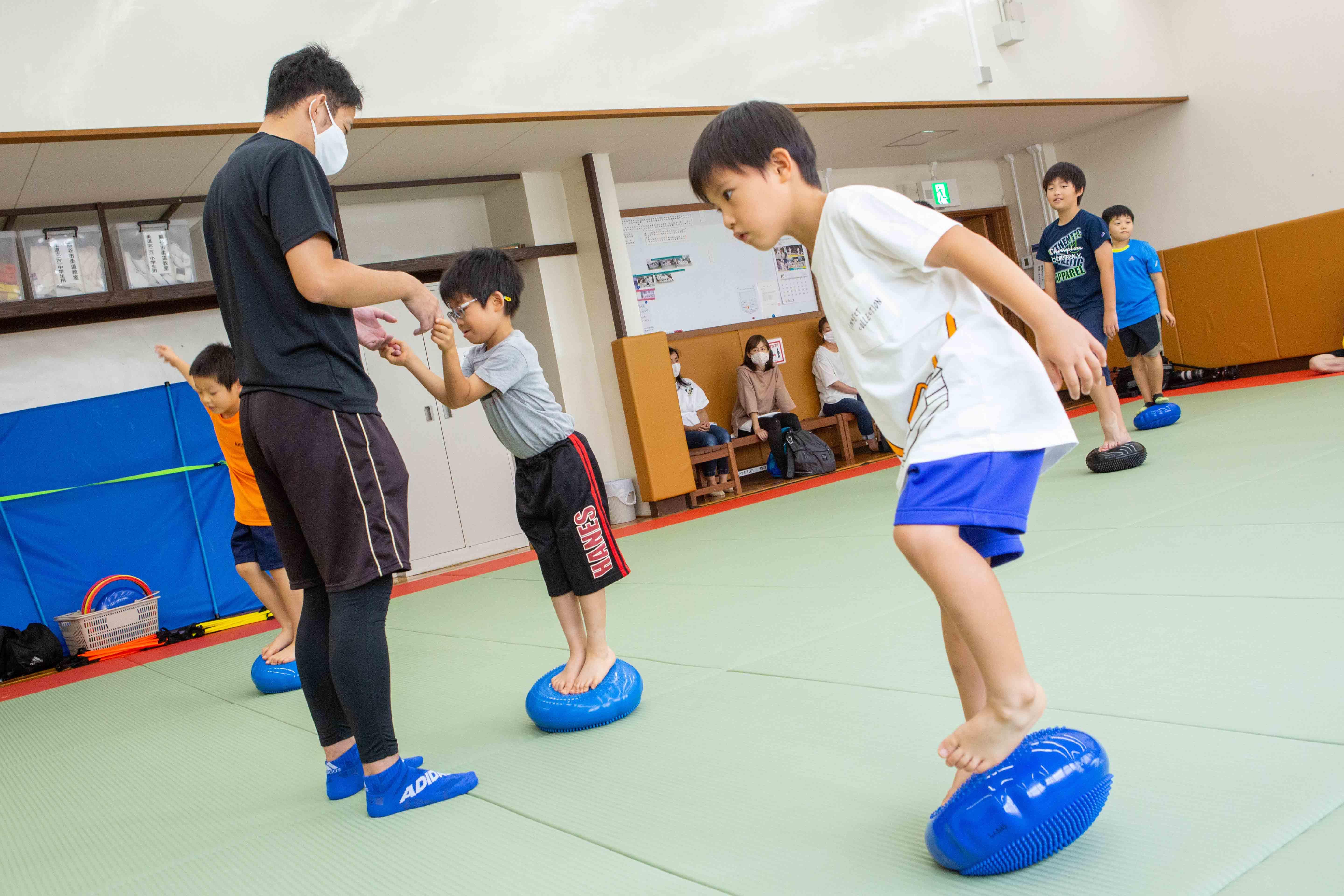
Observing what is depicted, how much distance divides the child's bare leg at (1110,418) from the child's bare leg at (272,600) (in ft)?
12.0

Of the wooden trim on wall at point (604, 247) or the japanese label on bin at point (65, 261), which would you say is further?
the wooden trim on wall at point (604, 247)

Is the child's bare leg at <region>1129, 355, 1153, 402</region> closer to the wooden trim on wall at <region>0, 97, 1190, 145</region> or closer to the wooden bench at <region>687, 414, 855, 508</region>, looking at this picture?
the wooden trim on wall at <region>0, 97, 1190, 145</region>

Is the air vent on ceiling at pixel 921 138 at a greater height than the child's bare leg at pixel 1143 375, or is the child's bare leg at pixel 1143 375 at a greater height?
the air vent on ceiling at pixel 921 138

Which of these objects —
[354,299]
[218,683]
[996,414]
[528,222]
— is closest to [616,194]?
[528,222]

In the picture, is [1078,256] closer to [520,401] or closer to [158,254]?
[520,401]

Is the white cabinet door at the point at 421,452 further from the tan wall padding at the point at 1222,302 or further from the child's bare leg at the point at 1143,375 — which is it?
the tan wall padding at the point at 1222,302

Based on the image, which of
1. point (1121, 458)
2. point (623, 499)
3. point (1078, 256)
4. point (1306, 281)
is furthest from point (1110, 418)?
point (1306, 281)

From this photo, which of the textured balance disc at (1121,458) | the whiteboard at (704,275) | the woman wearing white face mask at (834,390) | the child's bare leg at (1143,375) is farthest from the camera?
the woman wearing white face mask at (834,390)

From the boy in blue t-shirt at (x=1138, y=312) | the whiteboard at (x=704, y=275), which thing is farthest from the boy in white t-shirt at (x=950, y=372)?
the whiteboard at (x=704, y=275)

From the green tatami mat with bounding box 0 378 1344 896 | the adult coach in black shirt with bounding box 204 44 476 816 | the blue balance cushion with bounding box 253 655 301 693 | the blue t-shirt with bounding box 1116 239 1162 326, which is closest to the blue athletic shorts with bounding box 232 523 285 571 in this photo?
the blue balance cushion with bounding box 253 655 301 693

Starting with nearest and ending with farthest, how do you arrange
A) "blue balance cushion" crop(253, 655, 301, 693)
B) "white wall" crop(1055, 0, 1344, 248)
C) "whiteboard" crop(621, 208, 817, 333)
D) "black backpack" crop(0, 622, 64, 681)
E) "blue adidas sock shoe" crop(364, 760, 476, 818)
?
"blue adidas sock shoe" crop(364, 760, 476, 818)
"blue balance cushion" crop(253, 655, 301, 693)
"black backpack" crop(0, 622, 64, 681)
"white wall" crop(1055, 0, 1344, 248)
"whiteboard" crop(621, 208, 817, 333)

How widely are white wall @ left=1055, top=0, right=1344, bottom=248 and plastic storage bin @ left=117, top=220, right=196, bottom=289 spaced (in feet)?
27.2

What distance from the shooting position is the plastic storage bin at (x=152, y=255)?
5.85 metres

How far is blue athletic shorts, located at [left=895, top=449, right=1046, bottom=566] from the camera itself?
130 cm
